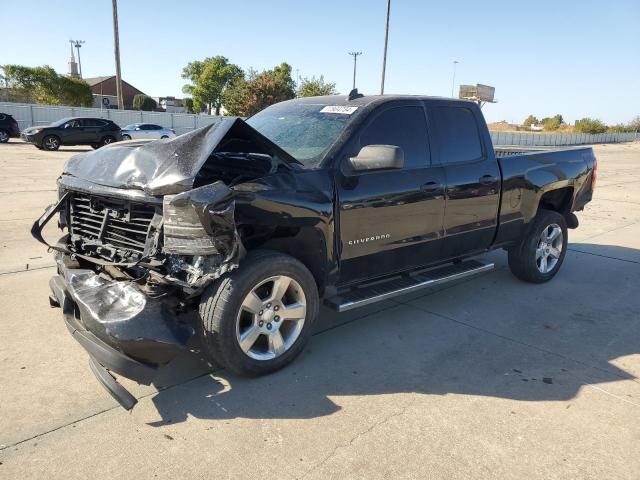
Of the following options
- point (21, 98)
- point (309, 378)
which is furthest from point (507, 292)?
point (21, 98)

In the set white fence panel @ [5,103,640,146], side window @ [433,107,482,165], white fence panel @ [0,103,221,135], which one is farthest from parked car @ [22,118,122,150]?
side window @ [433,107,482,165]

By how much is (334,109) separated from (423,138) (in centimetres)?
83

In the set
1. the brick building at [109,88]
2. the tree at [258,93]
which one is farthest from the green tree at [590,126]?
the brick building at [109,88]

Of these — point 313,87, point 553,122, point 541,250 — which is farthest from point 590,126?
point 541,250

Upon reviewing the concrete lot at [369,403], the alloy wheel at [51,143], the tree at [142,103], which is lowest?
the concrete lot at [369,403]

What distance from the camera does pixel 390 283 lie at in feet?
14.1

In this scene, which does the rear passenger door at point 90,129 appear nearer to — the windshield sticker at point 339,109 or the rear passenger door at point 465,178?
the windshield sticker at point 339,109

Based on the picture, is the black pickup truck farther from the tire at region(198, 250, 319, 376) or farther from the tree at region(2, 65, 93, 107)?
the tree at region(2, 65, 93, 107)

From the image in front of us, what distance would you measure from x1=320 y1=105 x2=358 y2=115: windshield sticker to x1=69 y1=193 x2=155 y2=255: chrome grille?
70.2 inches

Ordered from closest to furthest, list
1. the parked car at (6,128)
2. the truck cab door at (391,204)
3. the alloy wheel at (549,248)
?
1. the truck cab door at (391,204)
2. the alloy wheel at (549,248)
3. the parked car at (6,128)

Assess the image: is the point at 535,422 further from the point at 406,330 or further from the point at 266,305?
the point at 266,305

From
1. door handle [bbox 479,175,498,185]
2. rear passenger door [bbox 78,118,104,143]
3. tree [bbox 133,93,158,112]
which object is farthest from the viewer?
tree [bbox 133,93,158,112]

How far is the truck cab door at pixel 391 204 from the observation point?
3.78 m

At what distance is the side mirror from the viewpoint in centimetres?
355
